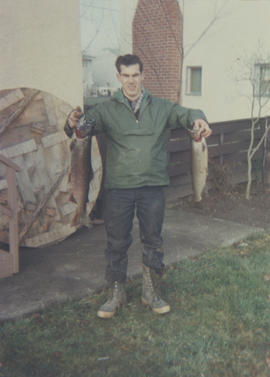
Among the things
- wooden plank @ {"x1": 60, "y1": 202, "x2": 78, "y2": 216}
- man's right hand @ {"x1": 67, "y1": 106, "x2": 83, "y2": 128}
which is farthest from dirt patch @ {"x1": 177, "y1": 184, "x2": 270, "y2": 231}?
man's right hand @ {"x1": 67, "y1": 106, "x2": 83, "y2": 128}

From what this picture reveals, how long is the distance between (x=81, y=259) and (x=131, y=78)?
2350 mm

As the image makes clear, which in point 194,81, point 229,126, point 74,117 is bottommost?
point 229,126

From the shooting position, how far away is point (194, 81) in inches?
556

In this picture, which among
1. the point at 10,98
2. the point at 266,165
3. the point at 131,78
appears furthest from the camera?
the point at 266,165

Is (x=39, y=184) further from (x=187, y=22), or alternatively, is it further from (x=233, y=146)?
(x=187, y=22)

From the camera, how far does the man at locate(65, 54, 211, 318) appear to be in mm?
3688

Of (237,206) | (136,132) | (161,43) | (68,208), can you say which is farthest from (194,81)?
(136,132)

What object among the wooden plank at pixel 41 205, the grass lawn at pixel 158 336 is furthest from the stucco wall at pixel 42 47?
the grass lawn at pixel 158 336

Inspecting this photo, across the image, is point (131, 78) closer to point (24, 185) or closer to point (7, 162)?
point (7, 162)

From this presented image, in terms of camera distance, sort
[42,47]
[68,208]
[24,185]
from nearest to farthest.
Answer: [24,185]
[68,208]
[42,47]

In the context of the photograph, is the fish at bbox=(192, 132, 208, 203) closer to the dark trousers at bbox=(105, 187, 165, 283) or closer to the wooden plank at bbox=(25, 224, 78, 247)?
the dark trousers at bbox=(105, 187, 165, 283)

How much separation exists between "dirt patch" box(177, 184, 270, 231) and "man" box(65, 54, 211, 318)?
3125 mm

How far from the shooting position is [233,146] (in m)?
8.51

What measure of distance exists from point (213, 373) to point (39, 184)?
330 cm
